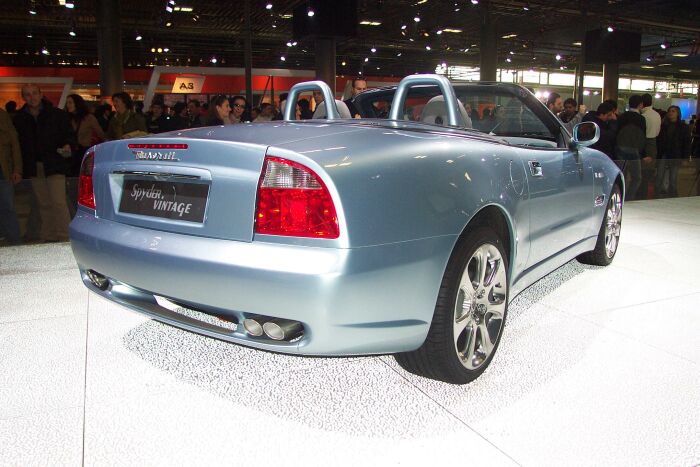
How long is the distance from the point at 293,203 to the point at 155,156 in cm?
64

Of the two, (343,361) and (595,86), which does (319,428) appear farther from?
(595,86)

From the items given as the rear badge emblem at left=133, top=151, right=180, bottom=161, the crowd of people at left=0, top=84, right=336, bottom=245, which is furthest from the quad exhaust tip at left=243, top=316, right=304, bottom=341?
the crowd of people at left=0, top=84, right=336, bottom=245

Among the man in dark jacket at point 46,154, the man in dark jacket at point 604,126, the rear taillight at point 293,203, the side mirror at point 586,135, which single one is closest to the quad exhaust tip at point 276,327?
the rear taillight at point 293,203

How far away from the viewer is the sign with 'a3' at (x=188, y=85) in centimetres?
1771

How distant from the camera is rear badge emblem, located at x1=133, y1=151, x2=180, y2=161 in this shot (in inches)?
77.0

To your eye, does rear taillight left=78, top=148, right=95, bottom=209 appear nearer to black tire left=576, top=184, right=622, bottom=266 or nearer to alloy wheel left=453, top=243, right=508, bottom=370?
alloy wheel left=453, top=243, right=508, bottom=370

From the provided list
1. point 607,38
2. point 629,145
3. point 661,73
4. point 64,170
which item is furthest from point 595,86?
point 64,170

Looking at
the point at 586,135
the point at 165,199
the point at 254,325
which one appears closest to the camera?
the point at 254,325

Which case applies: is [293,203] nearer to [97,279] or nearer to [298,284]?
[298,284]

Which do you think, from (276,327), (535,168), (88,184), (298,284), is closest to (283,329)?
(276,327)

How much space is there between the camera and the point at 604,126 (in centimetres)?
787

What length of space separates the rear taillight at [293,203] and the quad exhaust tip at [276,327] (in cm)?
27

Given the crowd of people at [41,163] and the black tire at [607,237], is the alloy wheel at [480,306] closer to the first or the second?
the black tire at [607,237]

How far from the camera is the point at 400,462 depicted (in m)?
1.71
